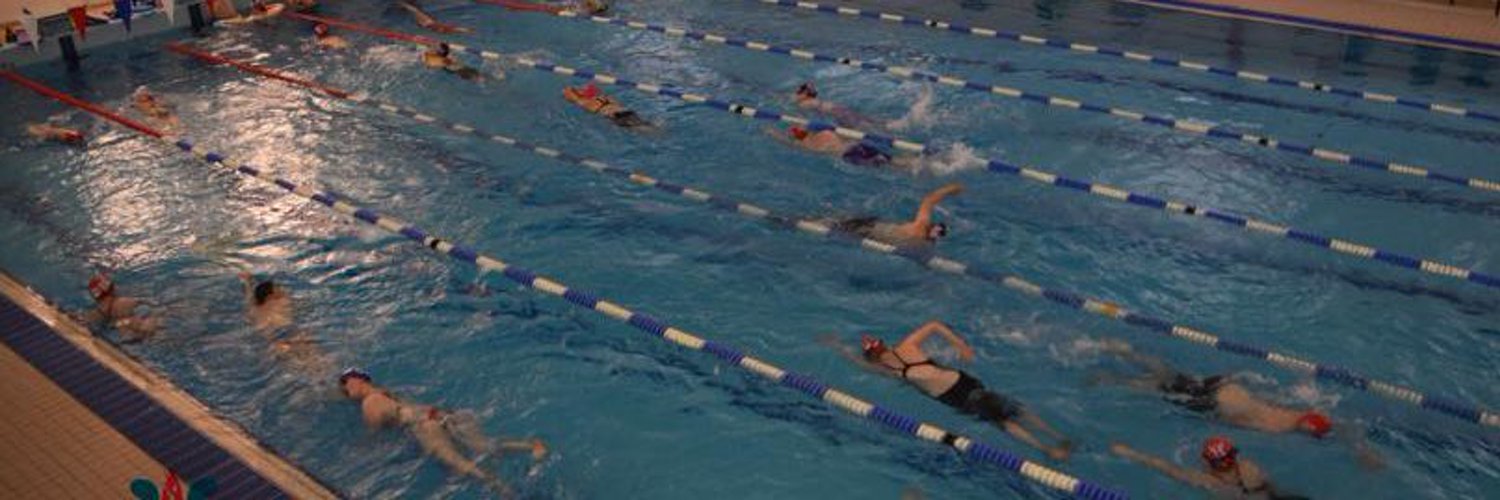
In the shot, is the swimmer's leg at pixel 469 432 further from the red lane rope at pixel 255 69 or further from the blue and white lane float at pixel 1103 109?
the blue and white lane float at pixel 1103 109

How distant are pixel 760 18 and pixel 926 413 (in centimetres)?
864

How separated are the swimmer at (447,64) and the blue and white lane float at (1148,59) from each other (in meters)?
4.79

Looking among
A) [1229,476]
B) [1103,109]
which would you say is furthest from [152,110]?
[1229,476]

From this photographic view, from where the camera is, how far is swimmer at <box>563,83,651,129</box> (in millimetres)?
9281

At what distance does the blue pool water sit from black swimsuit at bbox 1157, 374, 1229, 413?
10 cm

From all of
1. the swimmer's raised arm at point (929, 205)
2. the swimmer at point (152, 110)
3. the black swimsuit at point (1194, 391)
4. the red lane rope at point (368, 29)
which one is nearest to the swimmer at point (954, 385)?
the black swimsuit at point (1194, 391)

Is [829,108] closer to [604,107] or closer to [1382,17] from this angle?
[604,107]

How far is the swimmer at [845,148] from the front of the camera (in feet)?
27.5

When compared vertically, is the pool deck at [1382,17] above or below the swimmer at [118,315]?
above

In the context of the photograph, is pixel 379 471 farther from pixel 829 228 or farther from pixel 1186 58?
pixel 1186 58

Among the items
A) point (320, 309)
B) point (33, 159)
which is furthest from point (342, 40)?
point (320, 309)

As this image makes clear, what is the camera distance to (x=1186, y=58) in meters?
11.5

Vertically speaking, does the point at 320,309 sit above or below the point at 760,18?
below

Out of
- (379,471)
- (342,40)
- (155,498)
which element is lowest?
(379,471)
